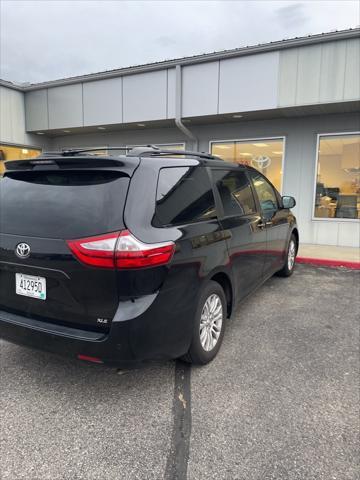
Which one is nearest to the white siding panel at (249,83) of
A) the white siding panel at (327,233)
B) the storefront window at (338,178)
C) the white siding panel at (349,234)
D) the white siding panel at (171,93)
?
the white siding panel at (171,93)

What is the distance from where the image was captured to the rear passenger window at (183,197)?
8.66 feet

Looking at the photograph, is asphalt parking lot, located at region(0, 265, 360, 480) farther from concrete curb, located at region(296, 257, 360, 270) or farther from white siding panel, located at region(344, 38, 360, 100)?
white siding panel, located at region(344, 38, 360, 100)

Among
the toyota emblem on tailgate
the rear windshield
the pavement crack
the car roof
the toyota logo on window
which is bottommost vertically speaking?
the pavement crack

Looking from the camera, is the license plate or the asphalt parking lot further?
the license plate

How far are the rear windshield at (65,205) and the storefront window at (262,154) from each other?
23.0ft

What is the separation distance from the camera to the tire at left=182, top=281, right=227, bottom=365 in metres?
2.95

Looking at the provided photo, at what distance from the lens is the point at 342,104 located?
740 centimetres

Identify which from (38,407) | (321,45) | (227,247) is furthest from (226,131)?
(38,407)

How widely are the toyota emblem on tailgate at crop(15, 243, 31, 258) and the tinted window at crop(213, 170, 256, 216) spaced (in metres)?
1.77

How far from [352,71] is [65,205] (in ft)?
22.1

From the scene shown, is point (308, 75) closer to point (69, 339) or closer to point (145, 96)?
point (145, 96)

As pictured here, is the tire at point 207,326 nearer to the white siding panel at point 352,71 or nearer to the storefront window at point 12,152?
the white siding panel at point 352,71

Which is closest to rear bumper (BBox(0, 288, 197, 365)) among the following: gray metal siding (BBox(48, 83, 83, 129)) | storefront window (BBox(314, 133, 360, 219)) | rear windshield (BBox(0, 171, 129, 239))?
rear windshield (BBox(0, 171, 129, 239))

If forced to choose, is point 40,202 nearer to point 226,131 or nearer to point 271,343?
point 271,343
